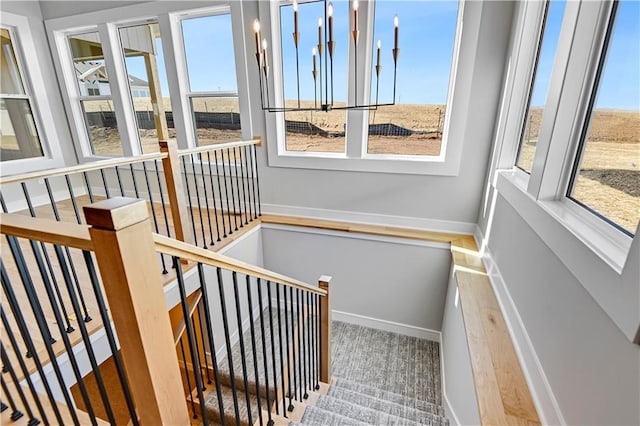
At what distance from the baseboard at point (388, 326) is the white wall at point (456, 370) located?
0.70ft

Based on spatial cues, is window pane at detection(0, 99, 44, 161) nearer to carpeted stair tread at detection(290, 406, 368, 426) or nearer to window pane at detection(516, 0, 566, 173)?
carpeted stair tread at detection(290, 406, 368, 426)

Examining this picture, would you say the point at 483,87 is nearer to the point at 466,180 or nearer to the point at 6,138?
the point at 466,180

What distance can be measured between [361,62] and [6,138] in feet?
14.5

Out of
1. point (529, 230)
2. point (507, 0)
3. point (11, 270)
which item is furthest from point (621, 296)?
point (11, 270)

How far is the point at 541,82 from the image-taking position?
5.86 ft

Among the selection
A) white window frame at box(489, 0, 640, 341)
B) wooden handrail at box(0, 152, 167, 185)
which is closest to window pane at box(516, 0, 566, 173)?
white window frame at box(489, 0, 640, 341)

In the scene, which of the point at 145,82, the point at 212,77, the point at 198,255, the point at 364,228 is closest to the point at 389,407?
the point at 364,228

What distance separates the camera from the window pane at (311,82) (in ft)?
8.99

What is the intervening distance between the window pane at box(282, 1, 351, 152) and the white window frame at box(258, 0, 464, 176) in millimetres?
65

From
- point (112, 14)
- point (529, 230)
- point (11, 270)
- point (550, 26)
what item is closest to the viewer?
point (529, 230)

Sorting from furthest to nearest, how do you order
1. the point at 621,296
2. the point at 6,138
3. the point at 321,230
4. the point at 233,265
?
1. the point at 6,138
2. the point at 321,230
3. the point at 233,265
4. the point at 621,296

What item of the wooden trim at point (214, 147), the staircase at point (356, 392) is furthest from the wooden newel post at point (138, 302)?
the wooden trim at point (214, 147)

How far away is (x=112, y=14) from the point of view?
11.0 feet

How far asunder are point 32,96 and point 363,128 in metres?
4.32
